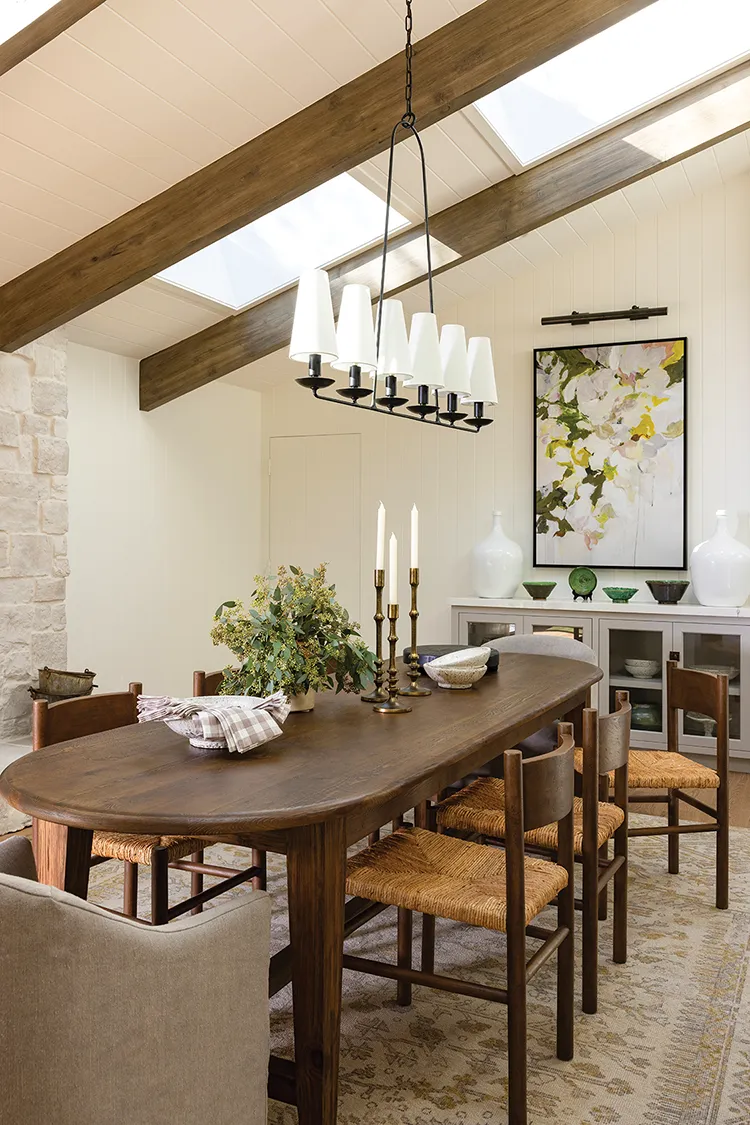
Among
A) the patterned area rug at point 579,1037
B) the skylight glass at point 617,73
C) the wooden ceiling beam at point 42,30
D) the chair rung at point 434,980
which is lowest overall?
the patterned area rug at point 579,1037

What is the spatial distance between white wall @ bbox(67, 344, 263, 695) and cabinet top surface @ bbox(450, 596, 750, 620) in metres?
1.59

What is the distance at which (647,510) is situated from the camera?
5.39 metres

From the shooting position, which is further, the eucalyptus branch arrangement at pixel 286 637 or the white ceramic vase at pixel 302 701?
the white ceramic vase at pixel 302 701

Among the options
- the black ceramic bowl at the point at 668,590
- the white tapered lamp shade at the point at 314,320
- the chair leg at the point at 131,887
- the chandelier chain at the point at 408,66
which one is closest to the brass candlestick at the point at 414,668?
the white tapered lamp shade at the point at 314,320

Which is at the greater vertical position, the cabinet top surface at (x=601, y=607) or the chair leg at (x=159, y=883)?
the cabinet top surface at (x=601, y=607)

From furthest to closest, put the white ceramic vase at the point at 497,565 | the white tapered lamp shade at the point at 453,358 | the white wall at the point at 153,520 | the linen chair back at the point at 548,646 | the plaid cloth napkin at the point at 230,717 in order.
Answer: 1. the white ceramic vase at the point at 497,565
2. the white wall at the point at 153,520
3. the linen chair back at the point at 548,646
4. the white tapered lamp shade at the point at 453,358
5. the plaid cloth napkin at the point at 230,717

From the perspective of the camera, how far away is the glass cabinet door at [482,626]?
5.35 m

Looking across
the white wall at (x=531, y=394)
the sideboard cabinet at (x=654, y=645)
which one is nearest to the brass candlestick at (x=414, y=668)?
the sideboard cabinet at (x=654, y=645)

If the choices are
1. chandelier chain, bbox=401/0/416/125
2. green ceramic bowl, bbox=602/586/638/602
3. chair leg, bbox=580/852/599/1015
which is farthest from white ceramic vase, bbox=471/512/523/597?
chair leg, bbox=580/852/599/1015

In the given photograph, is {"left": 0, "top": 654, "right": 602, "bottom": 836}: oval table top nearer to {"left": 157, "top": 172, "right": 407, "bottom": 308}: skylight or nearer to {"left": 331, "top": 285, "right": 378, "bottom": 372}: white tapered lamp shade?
{"left": 331, "top": 285, "right": 378, "bottom": 372}: white tapered lamp shade

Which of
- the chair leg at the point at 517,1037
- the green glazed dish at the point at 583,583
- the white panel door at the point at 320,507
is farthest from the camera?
the white panel door at the point at 320,507

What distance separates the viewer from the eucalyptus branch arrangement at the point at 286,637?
7.64ft

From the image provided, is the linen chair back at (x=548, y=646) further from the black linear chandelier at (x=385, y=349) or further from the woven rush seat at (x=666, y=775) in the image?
the black linear chandelier at (x=385, y=349)

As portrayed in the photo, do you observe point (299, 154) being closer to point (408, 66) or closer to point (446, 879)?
point (408, 66)
